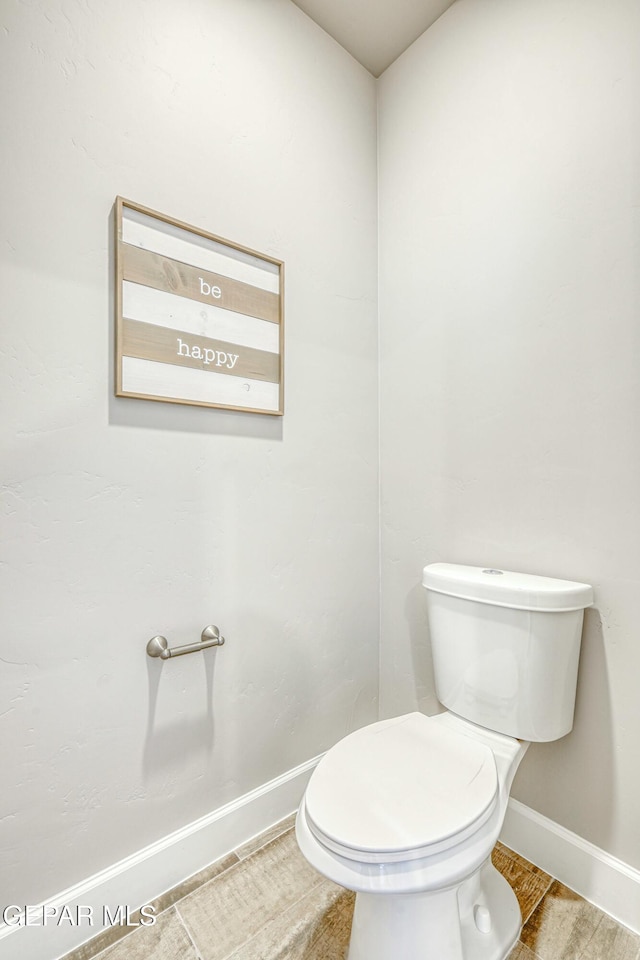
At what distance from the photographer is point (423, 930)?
0.92 meters

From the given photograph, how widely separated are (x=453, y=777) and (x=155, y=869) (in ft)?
2.63

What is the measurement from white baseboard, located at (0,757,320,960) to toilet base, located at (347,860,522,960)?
17.8 inches

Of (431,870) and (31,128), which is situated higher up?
(31,128)

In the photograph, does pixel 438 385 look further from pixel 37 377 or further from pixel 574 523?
pixel 37 377

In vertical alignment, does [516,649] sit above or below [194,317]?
below

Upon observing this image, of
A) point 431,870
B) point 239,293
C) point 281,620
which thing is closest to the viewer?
point 431,870

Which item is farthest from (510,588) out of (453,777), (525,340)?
(525,340)

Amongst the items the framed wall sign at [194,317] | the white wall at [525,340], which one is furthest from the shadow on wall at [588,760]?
Answer: the framed wall sign at [194,317]

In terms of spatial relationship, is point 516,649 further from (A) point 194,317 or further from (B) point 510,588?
(A) point 194,317

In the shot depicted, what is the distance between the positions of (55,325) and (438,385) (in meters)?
1.08

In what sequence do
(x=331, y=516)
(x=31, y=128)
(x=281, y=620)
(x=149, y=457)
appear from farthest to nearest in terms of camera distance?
1. (x=331, y=516)
2. (x=281, y=620)
3. (x=149, y=457)
4. (x=31, y=128)

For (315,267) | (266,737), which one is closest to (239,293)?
(315,267)

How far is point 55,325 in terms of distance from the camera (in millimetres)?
1027

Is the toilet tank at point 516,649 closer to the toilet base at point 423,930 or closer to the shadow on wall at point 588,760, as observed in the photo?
the shadow on wall at point 588,760
